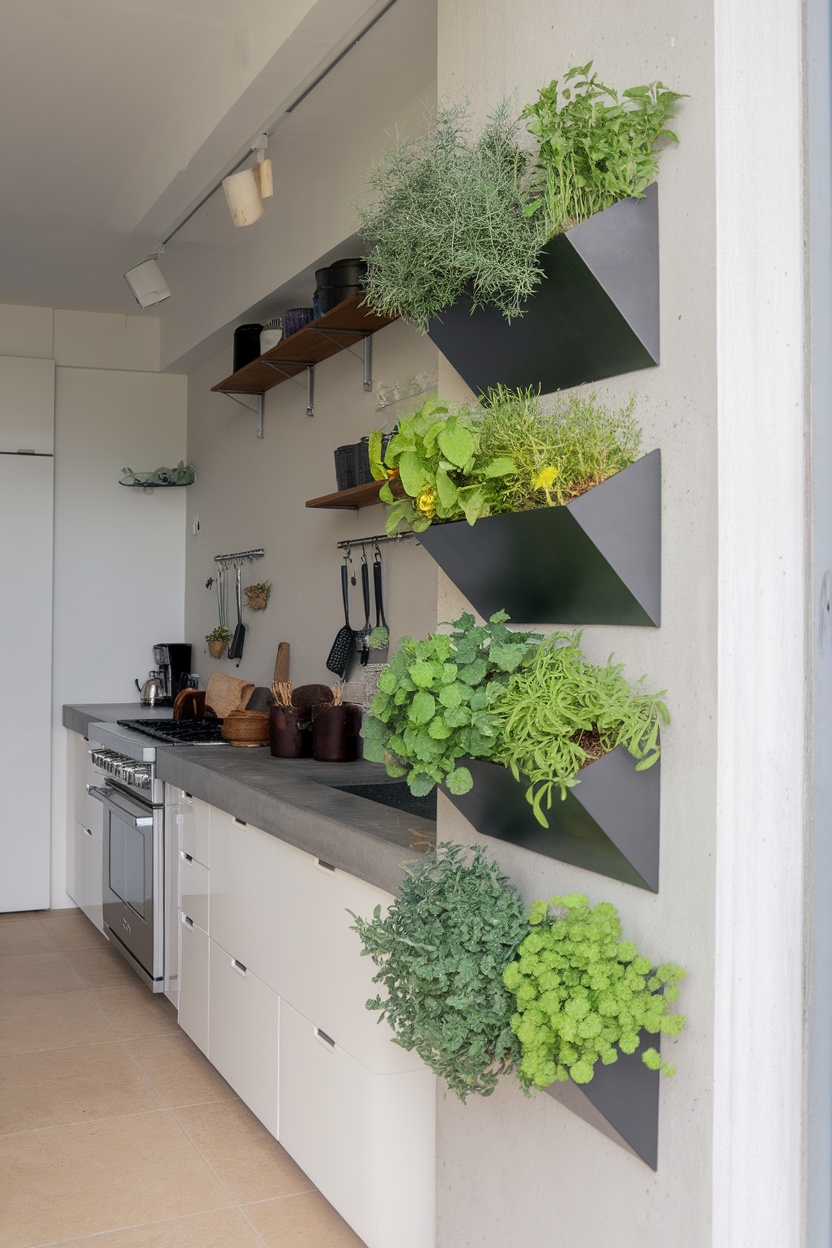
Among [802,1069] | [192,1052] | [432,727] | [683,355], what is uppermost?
[683,355]

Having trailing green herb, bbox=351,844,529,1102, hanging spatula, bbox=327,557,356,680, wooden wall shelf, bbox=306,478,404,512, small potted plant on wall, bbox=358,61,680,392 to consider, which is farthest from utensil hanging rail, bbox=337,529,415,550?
trailing green herb, bbox=351,844,529,1102

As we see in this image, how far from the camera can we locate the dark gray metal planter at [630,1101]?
1304 millimetres

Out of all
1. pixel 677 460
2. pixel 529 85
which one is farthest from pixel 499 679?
pixel 529 85

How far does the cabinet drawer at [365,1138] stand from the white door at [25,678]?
9.96 feet

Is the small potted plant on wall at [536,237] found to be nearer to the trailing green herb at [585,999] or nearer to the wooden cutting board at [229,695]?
the trailing green herb at [585,999]

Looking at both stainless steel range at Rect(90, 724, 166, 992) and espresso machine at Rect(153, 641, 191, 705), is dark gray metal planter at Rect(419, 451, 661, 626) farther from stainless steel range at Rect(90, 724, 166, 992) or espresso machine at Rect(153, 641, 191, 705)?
espresso machine at Rect(153, 641, 191, 705)

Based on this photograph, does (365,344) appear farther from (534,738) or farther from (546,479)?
(534,738)

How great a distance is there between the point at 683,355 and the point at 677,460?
0.12 meters

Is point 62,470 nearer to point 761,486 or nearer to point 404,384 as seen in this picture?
point 404,384

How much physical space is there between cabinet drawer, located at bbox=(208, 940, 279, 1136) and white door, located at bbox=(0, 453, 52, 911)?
2341 mm

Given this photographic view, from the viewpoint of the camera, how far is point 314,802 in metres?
2.47

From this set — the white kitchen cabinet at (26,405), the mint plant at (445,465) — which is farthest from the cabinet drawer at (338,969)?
the white kitchen cabinet at (26,405)

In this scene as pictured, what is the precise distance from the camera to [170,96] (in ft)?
10.3

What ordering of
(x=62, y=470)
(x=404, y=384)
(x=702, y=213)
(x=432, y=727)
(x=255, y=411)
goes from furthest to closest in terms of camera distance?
(x=62, y=470)
(x=255, y=411)
(x=404, y=384)
(x=432, y=727)
(x=702, y=213)
